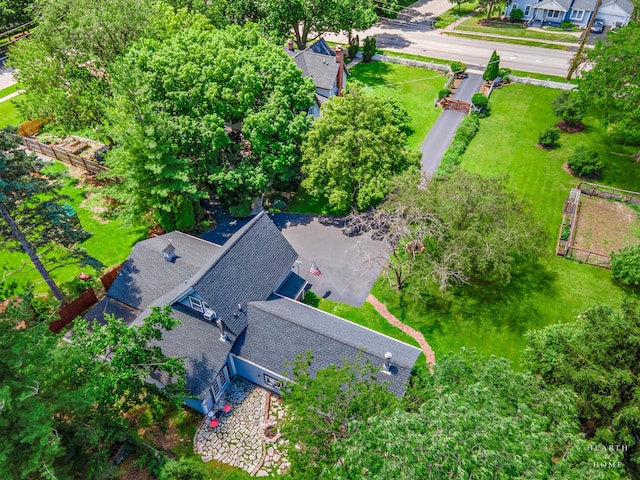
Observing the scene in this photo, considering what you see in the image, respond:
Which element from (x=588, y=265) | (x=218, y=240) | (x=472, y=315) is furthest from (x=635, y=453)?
(x=218, y=240)

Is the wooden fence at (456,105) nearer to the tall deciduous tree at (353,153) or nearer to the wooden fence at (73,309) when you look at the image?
the tall deciduous tree at (353,153)

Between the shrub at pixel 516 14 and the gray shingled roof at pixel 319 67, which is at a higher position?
the shrub at pixel 516 14

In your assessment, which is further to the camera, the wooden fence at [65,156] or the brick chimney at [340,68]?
the brick chimney at [340,68]

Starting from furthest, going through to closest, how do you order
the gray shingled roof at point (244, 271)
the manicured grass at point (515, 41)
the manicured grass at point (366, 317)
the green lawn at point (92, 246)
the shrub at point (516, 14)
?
1. the shrub at point (516, 14)
2. the manicured grass at point (515, 41)
3. the green lawn at point (92, 246)
4. the manicured grass at point (366, 317)
5. the gray shingled roof at point (244, 271)

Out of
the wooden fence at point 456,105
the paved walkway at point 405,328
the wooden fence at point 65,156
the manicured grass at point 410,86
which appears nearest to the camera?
the paved walkway at point 405,328

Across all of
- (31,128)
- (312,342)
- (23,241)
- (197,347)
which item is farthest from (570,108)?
(31,128)

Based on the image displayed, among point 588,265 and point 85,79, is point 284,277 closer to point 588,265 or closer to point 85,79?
point 588,265

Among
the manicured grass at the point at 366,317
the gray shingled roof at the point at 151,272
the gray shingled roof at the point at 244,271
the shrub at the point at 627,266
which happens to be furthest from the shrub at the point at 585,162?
the gray shingled roof at the point at 151,272
